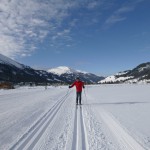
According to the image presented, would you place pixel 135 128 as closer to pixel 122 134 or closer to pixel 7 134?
pixel 122 134

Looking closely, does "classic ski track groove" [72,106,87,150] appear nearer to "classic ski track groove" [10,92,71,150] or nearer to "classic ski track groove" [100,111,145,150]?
"classic ski track groove" [100,111,145,150]

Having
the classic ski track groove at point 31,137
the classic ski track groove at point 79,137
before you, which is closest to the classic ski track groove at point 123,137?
the classic ski track groove at point 79,137

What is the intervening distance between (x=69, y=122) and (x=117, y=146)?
3901 millimetres

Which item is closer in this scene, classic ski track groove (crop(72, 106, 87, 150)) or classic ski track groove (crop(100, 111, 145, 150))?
classic ski track groove (crop(100, 111, 145, 150))

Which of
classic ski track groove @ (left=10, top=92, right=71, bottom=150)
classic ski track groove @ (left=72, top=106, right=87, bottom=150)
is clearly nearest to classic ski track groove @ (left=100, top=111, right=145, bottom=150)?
classic ski track groove @ (left=72, top=106, right=87, bottom=150)

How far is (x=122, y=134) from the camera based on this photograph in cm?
734

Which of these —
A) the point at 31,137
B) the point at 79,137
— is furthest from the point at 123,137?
the point at 31,137

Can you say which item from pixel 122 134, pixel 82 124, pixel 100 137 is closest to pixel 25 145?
pixel 100 137

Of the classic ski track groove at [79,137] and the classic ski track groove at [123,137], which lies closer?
the classic ski track groove at [123,137]

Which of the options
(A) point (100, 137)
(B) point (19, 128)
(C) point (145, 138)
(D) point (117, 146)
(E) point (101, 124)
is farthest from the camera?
(E) point (101, 124)

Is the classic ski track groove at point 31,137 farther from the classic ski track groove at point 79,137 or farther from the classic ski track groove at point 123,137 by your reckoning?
the classic ski track groove at point 123,137

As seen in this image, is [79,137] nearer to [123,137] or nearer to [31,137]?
[123,137]

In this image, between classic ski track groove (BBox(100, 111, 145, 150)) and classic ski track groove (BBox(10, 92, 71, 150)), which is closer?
classic ski track groove (BBox(100, 111, 145, 150))

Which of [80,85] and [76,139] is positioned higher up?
[80,85]
